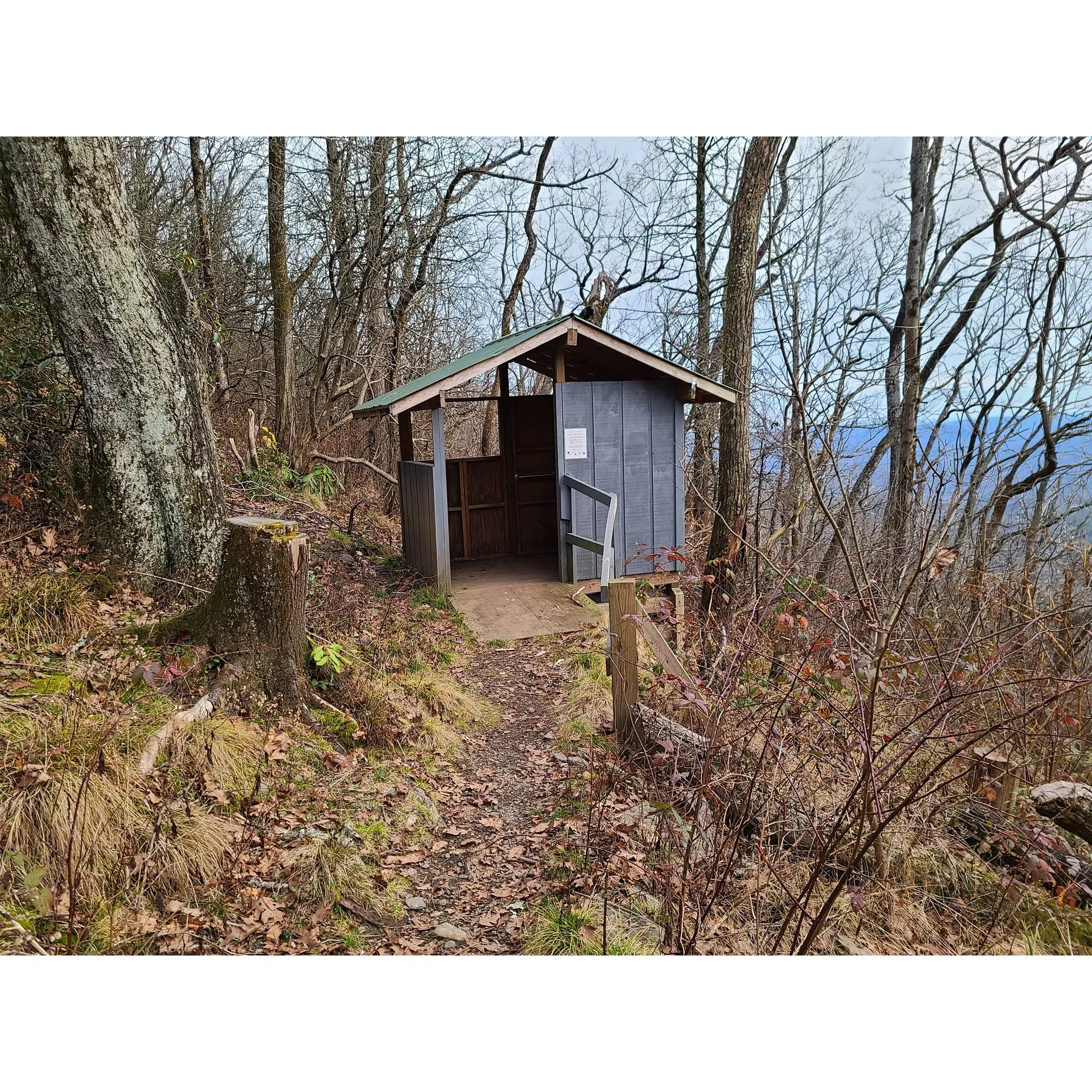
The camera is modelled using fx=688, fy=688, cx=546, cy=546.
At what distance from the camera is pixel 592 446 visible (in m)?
8.34

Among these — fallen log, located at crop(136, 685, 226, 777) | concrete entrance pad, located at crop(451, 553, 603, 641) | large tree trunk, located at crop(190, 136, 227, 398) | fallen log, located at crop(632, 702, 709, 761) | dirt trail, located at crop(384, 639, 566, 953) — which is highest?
large tree trunk, located at crop(190, 136, 227, 398)

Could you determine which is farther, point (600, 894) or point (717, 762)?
point (717, 762)

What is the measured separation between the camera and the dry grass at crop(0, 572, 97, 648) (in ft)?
13.2

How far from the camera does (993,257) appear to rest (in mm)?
8266

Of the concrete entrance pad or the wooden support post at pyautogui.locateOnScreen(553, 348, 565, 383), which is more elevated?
the wooden support post at pyautogui.locateOnScreen(553, 348, 565, 383)

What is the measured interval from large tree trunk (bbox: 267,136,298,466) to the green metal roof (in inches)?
142

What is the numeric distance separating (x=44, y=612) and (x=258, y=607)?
130 cm

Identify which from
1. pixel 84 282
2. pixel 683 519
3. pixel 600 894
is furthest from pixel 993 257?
pixel 84 282

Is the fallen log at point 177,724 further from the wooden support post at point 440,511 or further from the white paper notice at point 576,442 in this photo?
the white paper notice at point 576,442

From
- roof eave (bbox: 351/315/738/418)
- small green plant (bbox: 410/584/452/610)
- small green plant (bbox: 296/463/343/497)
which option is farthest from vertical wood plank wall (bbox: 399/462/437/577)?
small green plant (bbox: 296/463/343/497)

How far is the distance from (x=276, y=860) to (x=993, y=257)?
9700mm

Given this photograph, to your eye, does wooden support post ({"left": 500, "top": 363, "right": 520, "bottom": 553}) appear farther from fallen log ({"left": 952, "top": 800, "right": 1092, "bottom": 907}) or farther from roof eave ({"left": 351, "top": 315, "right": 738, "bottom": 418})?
fallen log ({"left": 952, "top": 800, "right": 1092, "bottom": 907})

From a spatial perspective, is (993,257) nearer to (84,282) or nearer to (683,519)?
(683,519)

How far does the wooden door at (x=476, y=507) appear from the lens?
34.1ft
